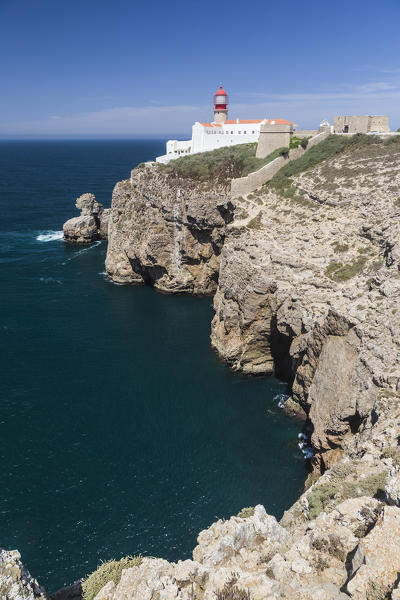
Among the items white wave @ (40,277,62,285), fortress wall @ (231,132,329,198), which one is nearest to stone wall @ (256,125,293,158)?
fortress wall @ (231,132,329,198)

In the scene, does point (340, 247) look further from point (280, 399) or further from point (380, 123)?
point (380, 123)

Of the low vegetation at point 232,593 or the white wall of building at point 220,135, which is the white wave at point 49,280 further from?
the low vegetation at point 232,593

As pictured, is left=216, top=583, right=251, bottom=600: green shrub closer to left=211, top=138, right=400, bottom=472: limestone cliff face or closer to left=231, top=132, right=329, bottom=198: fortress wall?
left=211, top=138, right=400, bottom=472: limestone cliff face

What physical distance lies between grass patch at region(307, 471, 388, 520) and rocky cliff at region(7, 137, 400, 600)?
65mm

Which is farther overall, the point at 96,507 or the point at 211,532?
the point at 96,507

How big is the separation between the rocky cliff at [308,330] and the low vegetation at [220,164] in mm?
2619

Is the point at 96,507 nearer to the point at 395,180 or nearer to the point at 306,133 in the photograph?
the point at 395,180

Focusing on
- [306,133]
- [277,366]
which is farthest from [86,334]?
[306,133]

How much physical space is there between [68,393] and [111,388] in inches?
148

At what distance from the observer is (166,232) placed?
61.7 metres

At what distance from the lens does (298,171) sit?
168 ft

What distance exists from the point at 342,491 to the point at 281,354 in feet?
81.3

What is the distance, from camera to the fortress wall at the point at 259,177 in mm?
51094

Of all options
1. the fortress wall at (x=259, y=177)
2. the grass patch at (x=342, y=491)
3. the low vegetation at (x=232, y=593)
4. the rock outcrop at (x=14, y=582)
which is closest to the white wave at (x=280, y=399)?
the grass patch at (x=342, y=491)
